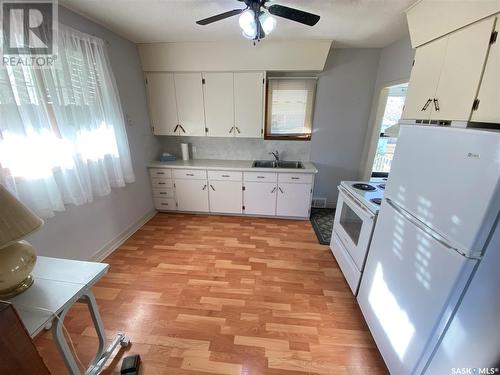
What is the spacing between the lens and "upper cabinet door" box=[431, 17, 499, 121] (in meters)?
1.11

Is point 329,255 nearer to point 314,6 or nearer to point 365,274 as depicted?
point 365,274

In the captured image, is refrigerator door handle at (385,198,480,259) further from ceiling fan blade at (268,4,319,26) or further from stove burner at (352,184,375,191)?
ceiling fan blade at (268,4,319,26)

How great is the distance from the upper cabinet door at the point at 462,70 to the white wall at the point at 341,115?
6.05ft

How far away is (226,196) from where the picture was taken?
126 inches

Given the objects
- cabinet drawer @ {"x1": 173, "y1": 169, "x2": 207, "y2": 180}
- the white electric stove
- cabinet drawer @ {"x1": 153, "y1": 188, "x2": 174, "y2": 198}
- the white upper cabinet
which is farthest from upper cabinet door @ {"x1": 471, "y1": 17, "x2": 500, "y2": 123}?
cabinet drawer @ {"x1": 153, "y1": 188, "x2": 174, "y2": 198}

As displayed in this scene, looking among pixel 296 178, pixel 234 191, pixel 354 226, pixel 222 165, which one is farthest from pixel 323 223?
pixel 222 165

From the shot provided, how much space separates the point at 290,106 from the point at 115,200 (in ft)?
9.24

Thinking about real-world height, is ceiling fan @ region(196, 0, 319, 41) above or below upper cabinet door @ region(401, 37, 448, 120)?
above

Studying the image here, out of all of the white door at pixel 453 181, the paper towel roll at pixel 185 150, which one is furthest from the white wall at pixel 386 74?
the paper towel roll at pixel 185 150

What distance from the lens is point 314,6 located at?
1743 mm

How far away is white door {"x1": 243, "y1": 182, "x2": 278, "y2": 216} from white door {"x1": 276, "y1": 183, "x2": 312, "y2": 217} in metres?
0.09

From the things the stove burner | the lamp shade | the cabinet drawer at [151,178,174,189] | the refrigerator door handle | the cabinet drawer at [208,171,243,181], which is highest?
the lamp shade

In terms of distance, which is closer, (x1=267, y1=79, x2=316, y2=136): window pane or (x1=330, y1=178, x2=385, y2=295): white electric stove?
(x1=330, y1=178, x2=385, y2=295): white electric stove

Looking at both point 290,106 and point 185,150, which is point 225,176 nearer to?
point 185,150
